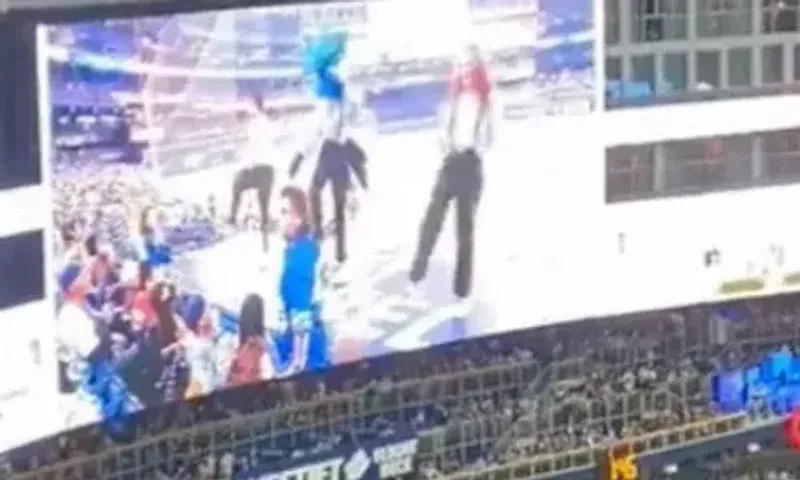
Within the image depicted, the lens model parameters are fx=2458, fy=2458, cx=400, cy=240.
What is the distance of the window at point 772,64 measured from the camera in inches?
170

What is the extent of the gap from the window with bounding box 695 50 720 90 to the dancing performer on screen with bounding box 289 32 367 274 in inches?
28.5

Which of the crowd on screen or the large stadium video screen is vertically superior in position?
the large stadium video screen

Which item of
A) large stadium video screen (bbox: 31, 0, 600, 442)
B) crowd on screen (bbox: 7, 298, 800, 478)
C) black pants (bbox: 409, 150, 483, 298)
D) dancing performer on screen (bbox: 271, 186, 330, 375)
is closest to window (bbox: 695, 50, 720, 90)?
large stadium video screen (bbox: 31, 0, 600, 442)

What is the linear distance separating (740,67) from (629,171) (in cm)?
32

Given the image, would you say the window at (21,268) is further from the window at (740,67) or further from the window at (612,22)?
the window at (740,67)

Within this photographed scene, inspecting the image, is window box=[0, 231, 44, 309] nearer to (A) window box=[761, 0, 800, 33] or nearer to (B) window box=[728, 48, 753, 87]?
(B) window box=[728, 48, 753, 87]

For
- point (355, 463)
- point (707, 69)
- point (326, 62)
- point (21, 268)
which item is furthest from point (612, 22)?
point (21, 268)

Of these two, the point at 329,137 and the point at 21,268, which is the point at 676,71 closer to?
the point at 329,137

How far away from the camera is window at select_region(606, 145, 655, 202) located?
163 inches

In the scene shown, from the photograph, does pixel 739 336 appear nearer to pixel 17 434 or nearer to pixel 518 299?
pixel 518 299

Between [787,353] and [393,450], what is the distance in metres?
→ 0.83

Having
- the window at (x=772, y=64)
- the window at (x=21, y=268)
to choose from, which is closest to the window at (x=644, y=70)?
the window at (x=772, y=64)

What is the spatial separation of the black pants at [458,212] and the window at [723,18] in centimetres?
55

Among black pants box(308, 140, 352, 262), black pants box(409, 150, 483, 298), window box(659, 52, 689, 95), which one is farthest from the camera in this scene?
window box(659, 52, 689, 95)
